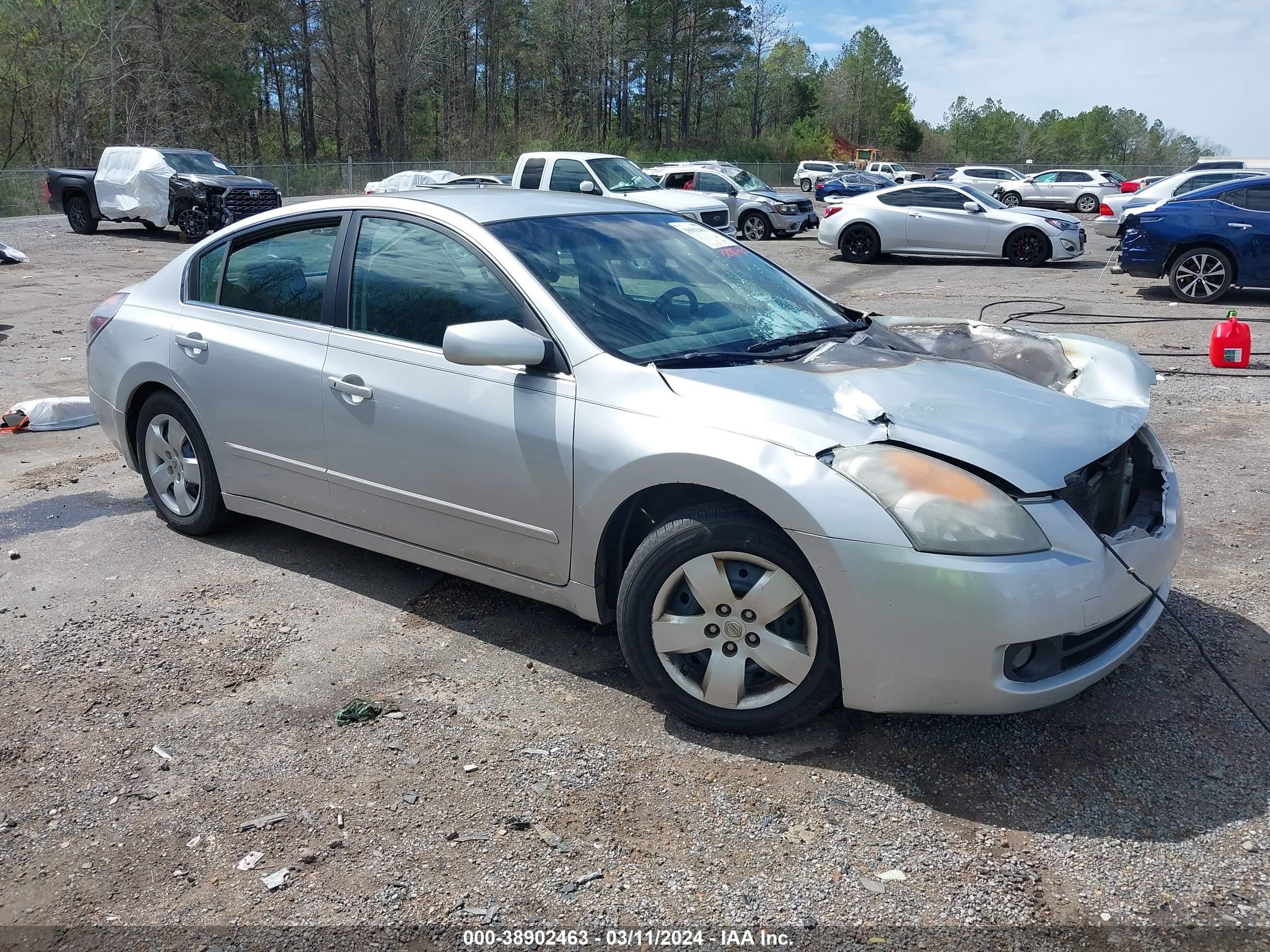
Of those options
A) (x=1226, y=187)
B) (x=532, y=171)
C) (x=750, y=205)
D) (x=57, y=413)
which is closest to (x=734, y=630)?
(x=57, y=413)

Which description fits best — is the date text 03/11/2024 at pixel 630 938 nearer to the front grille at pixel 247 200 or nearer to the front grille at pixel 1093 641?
the front grille at pixel 1093 641

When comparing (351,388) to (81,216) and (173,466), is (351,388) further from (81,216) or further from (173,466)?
(81,216)

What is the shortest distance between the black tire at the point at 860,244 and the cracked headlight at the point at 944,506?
17976mm

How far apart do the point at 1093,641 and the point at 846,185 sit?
44009 millimetres

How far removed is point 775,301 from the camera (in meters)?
4.38

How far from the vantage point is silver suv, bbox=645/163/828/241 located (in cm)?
2575

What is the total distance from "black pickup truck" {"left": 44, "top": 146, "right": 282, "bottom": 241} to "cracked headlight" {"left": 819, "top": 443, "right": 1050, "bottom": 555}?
2103 centimetres

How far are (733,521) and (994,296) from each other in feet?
40.5

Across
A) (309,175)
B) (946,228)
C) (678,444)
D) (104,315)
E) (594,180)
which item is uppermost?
(309,175)

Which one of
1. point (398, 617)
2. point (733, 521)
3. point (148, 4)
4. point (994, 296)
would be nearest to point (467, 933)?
point (733, 521)

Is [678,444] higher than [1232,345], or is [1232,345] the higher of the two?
[678,444]

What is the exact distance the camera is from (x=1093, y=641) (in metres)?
3.08

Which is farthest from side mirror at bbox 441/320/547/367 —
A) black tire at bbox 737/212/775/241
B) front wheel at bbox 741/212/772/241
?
front wheel at bbox 741/212/772/241

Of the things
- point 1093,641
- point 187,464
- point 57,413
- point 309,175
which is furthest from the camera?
point 309,175
